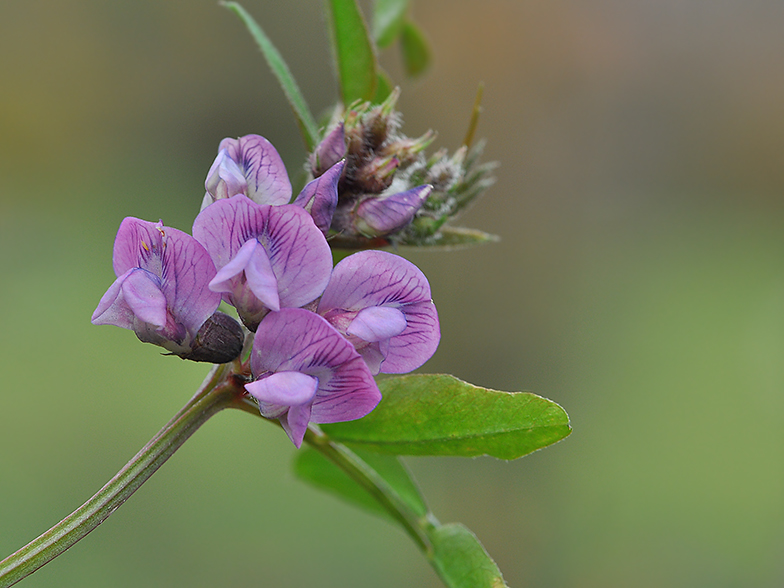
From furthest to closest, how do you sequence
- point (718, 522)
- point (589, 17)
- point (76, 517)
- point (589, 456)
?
point (589, 17) < point (589, 456) < point (718, 522) < point (76, 517)

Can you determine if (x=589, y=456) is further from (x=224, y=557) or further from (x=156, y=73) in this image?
(x=156, y=73)

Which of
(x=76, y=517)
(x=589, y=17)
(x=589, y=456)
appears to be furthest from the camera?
(x=589, y=17)

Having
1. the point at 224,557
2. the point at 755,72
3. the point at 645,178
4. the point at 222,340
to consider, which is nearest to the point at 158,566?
Result: the point at 224,557

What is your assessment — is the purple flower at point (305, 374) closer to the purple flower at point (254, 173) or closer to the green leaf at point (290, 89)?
the purple flower at point (254, 173)

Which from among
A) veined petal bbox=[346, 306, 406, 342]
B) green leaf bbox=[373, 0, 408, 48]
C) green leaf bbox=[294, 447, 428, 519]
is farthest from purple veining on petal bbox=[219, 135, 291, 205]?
green leaf bbox=[373, 0, 408, 48]

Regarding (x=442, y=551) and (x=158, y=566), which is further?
(x=158, y=566)

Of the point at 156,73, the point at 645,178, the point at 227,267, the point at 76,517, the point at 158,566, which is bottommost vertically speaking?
the point at 158,566

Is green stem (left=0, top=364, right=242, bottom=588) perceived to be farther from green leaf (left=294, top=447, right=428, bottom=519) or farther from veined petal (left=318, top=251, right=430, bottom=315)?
green leaf (left=294, top=447, right=428, bottom=519)

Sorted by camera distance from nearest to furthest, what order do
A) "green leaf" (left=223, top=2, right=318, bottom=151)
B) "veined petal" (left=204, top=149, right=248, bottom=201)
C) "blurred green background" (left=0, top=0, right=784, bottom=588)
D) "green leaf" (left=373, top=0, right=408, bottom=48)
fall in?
"veined petal" (left=204, top=149, right=248, bottom=201) < "green leaf" (left=223, top=2, right=318, bottom=151) < "green leaf" (left=373, top=0, right=408, bottom=48) < "blurred green background" (left=0, top=0, right=784, bottom=588)
